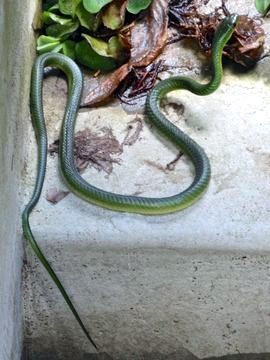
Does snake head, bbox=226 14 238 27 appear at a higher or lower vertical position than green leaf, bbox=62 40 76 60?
higher

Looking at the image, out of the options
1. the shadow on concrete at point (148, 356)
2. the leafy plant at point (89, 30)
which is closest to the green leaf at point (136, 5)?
the leafy plant at point (89, 30)

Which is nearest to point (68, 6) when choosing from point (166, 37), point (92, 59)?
point (92, 59)

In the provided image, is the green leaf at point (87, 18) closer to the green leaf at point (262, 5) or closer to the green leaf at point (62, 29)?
the green leaf at point (62, 29)

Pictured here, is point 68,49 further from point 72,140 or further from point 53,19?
point 72,140

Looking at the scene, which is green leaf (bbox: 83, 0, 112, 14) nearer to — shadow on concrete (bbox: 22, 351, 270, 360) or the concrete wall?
the concrete wall

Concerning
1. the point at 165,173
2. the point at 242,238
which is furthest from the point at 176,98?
the point at 242,238

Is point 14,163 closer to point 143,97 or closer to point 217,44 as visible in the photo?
point 143,97

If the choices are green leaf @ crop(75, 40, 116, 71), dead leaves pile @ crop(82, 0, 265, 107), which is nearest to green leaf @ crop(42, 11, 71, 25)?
green leaf @ crop(75, 40, 116, 71)
